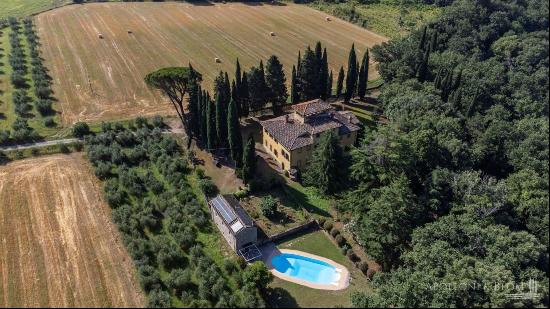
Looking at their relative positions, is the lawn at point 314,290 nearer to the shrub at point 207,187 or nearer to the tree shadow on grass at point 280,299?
the tree shadow on grass at point 280,299

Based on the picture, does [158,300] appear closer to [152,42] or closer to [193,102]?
[193,102]

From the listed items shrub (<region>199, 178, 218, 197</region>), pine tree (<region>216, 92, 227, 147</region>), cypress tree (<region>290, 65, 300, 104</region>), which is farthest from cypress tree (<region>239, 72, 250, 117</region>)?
shrub (<region>199, 178, 218, 197</region>)

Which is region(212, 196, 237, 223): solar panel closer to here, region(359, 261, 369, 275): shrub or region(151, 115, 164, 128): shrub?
region(359, 261, 369, 275): shrub

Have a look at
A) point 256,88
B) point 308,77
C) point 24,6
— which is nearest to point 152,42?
point 256,88

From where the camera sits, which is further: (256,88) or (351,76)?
(351,76)

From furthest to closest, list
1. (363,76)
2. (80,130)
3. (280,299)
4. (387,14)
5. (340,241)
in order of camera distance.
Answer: (387,14) < (363,76) < (80,130) < (340,241) < (280,299)

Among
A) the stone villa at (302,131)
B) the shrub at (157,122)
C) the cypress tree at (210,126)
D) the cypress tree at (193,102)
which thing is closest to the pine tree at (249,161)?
the stone villa at (302,131)

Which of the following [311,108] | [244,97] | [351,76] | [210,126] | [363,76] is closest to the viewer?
[210,126]

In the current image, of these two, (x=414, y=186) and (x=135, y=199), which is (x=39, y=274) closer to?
(x=135, y=199)
